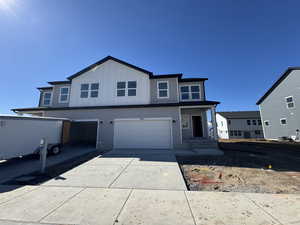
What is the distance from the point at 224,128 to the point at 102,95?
1159 inches

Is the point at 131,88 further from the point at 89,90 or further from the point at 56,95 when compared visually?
the point at 56,95

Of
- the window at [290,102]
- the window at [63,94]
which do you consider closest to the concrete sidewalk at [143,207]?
the window at [63,94]

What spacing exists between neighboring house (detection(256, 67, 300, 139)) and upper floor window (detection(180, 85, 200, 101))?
14.3 meters

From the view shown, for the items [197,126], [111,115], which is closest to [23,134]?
[111,115]

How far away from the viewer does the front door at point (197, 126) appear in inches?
514

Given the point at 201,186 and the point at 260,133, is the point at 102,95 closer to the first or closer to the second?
the point at 201,186

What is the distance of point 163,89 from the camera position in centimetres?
1262

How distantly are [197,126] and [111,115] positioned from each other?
8.75 metres

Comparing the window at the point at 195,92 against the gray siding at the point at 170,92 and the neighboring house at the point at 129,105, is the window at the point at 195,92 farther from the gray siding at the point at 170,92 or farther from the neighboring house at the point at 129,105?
the gray siding at the point at 170,92

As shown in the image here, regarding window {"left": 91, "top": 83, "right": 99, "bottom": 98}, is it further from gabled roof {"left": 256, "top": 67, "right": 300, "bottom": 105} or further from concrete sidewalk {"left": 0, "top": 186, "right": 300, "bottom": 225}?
gabled roof {"left": 256, "top": 67, "right": 300, "bottom": 105}

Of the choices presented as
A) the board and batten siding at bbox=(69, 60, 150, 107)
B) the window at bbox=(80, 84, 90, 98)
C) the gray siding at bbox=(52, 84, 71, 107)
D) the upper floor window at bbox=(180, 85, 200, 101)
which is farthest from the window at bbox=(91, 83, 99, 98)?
the upper floor window at bbox=(180, 85, 200, 101)

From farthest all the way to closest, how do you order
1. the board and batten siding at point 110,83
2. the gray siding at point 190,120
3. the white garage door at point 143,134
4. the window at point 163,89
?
the gray siding at point 190,120 < the window at point 163,89 < the board and batten siding at point 110,83 < the white garage door at point 143,134

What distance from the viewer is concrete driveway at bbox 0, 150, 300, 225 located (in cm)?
258

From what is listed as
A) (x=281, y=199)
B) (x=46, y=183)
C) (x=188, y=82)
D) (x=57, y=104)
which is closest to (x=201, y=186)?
(x=281, y=199)
